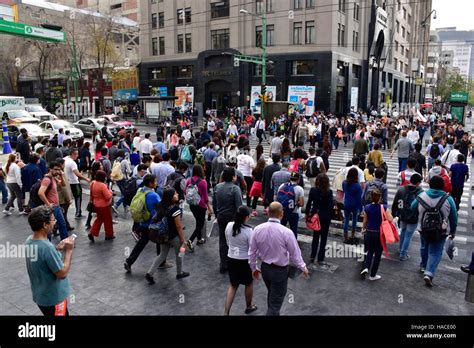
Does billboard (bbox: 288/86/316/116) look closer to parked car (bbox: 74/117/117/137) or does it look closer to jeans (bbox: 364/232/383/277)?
parked car (bbox: 74/117/117/137)

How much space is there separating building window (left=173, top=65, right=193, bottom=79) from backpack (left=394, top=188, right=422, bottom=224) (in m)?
42.0

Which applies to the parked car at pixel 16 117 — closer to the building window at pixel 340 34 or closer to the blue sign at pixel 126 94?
the blue sign at pixel 126 94

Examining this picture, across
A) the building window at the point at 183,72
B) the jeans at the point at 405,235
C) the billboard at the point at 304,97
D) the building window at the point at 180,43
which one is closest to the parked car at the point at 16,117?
the building window at the point at 183,72

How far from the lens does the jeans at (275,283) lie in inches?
193

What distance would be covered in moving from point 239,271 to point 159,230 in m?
1.62

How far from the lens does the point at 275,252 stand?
4.86m

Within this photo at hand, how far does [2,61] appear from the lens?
147 ft

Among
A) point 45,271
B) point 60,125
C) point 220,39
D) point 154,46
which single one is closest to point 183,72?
point 154,46

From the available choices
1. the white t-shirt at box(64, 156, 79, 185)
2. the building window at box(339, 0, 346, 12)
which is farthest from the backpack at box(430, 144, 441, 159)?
the building window at box(339, 0, 346, 12)

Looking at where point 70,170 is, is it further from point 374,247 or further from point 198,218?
point 374,247

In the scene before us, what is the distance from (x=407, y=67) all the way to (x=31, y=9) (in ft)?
202

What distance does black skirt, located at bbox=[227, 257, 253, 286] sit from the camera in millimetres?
5285
